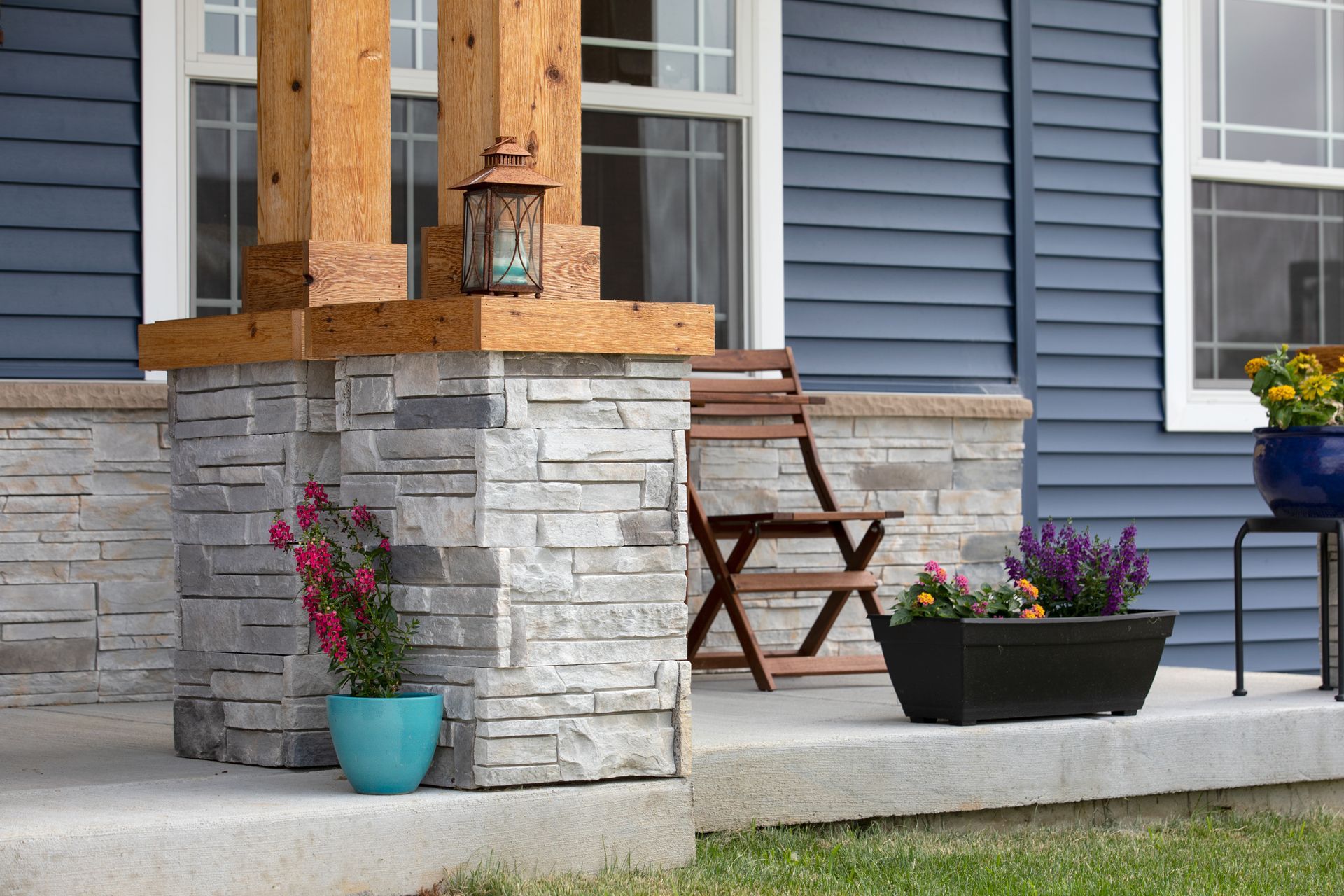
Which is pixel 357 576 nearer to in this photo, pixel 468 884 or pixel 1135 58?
pixel 468 884

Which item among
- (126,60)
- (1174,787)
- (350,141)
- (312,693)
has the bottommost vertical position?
(1174,787)

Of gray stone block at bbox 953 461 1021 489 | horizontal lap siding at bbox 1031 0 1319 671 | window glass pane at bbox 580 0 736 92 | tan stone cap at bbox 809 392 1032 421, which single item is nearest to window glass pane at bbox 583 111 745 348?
window glass pane at bbox 580 0 736 92

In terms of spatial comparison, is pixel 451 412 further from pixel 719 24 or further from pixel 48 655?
pixel 719 24

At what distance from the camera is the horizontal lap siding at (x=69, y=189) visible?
14.4 feet

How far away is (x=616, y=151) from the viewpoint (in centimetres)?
514

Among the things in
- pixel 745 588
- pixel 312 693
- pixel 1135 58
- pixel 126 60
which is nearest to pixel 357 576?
pixel 312 693

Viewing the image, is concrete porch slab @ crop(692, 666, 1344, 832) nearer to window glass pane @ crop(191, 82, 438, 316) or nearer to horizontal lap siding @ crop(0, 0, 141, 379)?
window glass pane @ crop(191, 82, 438, 316)

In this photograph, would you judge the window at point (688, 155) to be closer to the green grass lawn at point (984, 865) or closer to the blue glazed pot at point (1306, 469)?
the blue glazed pot at point (1306, 469)

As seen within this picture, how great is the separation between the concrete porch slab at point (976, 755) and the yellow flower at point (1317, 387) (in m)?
0.77

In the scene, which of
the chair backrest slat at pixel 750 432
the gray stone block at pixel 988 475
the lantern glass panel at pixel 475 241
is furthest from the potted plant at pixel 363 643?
the gray stone block at pixel 988 475

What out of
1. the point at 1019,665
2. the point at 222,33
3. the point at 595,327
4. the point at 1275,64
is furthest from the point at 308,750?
the point at 1275,64

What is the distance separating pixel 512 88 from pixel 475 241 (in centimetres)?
30

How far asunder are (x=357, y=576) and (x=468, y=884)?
57 centimetres

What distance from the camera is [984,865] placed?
10.7 feet
